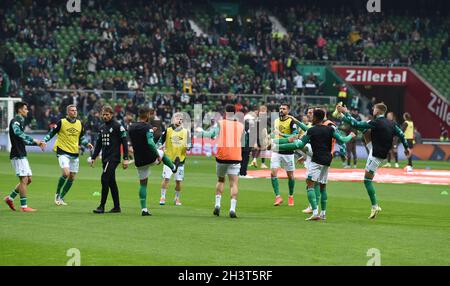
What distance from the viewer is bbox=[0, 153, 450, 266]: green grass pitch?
13.4 metres

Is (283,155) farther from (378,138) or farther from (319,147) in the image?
(319,147)

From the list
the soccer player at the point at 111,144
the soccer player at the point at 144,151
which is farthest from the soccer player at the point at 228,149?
the soccer player at the point at 111,144

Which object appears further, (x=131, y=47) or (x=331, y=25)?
(x=331, y=25)

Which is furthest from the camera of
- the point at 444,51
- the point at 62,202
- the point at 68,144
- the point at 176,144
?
the point at 444,51

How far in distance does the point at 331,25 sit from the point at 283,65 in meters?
6.74

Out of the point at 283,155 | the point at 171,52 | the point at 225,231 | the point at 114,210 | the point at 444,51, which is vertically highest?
the point at 171,52

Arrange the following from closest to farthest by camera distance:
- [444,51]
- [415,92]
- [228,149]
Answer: [228,149] < [415,92] < [444,51]

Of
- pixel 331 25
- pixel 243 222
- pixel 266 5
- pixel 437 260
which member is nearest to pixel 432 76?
pixel 331 25

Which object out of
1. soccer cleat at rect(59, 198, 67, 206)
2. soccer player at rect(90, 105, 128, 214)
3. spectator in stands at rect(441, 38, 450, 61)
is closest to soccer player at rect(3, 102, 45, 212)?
soccer player at rect(90, 105, 128, 214)

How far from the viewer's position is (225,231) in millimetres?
16422

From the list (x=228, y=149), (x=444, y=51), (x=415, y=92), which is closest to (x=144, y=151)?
(x=228, y=149)
